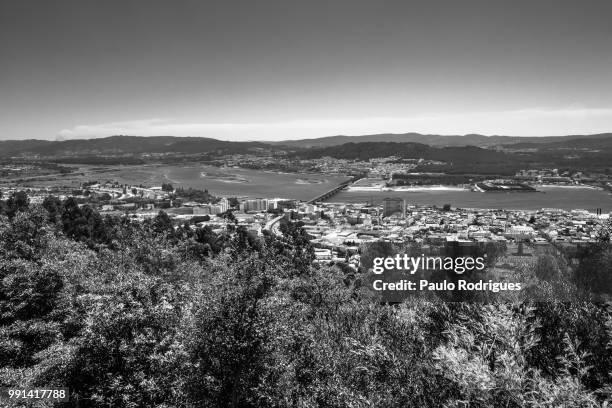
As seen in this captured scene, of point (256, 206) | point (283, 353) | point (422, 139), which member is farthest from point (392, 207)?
point (422, 139)

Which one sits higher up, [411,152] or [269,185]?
[411,152]

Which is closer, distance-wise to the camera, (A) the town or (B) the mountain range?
(A) the town

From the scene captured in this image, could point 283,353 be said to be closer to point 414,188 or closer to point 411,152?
point 414,188

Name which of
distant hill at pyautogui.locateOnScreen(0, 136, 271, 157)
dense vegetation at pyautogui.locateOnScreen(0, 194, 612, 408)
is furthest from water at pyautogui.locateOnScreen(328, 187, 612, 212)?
distant hill at pyautogui.locateOnScreen(0, 136, 271, 157)

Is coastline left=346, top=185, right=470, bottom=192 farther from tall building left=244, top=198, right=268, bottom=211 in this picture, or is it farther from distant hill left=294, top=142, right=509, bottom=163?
distant hill left=294, top=142, right=509, bottom=163

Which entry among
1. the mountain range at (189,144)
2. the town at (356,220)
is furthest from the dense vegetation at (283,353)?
the mountain range at (189,144)

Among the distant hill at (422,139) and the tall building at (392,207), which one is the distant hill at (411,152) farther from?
the tall building at (392,207)

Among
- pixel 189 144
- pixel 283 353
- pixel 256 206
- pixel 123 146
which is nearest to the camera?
pixel 283 353
